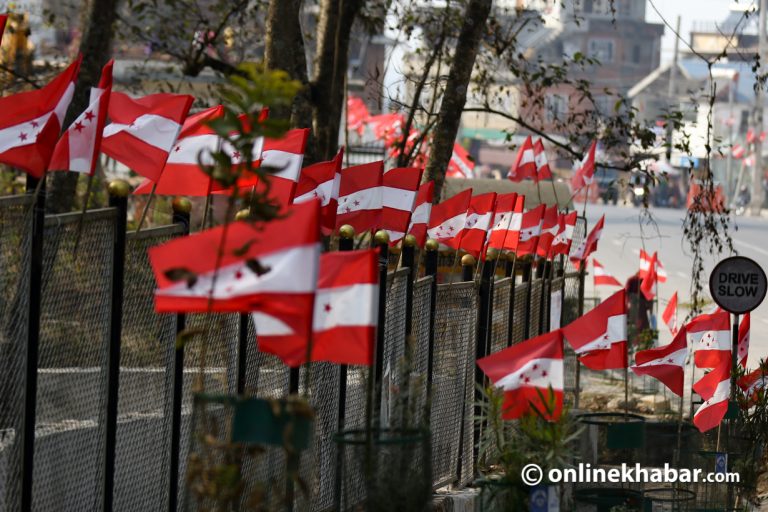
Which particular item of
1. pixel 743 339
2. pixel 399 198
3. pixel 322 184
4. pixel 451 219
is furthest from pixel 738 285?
pixel 322 184

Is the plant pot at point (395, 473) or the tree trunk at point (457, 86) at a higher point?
the tree trunk at point (457, 86)

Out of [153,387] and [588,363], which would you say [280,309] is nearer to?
[153,387]

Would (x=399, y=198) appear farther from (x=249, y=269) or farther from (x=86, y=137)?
(x=249, y=269)

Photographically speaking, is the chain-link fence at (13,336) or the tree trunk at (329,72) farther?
the tree trunk at (329,72)

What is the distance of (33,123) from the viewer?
7.61m

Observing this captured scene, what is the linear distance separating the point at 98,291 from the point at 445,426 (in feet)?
15.2

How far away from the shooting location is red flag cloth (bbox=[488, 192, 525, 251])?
14.7 metres

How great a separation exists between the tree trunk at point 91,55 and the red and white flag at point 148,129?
25.1 feet

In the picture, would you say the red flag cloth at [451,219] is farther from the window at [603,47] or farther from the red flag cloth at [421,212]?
the window at [603,47]

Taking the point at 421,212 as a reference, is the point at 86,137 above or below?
above

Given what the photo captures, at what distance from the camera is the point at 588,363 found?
9.78m

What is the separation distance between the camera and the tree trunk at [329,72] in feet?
57.5

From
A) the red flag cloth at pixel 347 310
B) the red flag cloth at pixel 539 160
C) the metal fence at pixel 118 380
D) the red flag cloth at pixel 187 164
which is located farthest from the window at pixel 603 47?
the red flag cloth at pixel 347 310
